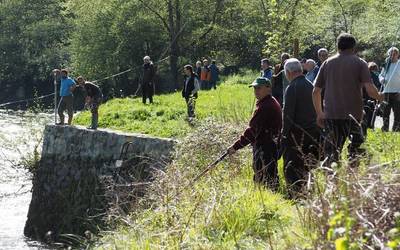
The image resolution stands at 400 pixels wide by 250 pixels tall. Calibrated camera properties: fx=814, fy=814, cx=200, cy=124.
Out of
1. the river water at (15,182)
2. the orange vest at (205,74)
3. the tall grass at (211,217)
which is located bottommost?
the river water at (15,182)

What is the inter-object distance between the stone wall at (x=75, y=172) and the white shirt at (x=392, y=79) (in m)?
4.17

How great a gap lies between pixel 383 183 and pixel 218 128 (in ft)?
23.8

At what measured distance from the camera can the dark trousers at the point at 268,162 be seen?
8.59 metres

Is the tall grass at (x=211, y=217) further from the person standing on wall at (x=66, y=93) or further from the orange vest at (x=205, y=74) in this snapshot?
the orange vest at (x=205, y=74)

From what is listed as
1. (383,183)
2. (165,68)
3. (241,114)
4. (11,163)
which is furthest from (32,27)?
(383,183)

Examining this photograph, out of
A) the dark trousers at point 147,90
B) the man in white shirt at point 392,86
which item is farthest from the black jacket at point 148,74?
the man in white shirt at point 392,86

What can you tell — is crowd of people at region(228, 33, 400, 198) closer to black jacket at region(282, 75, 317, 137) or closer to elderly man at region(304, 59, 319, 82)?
black jacket at region(282, 75, 317, 137)

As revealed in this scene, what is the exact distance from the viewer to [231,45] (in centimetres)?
3919

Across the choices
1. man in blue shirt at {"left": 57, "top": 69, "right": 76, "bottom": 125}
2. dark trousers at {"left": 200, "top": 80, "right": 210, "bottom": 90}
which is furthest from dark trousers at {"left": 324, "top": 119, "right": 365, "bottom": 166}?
dark trousers at {"left": 200, "top": 80, "right": 210, "bottom": 90}

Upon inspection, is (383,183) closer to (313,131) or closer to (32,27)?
(313,131)

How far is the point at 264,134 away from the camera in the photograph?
28.4 feet

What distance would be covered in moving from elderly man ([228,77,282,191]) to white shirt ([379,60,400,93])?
4.57m

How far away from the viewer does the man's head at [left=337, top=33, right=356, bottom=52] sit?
7.75m

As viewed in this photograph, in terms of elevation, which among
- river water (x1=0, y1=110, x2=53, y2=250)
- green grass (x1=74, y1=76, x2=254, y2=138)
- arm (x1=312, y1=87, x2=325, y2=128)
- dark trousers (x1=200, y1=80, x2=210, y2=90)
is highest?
arm (x1=312, y1=87, x2=325, y2=128)
